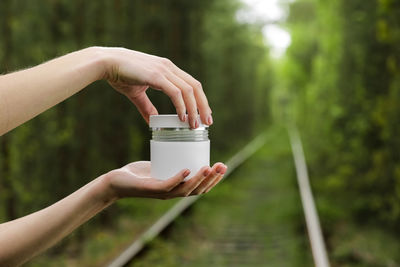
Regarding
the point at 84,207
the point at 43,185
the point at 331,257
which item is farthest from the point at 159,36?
the point at 84,207

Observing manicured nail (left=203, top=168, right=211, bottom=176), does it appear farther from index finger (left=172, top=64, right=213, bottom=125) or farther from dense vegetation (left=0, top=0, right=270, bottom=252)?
dense vegetation (left=0, top=0, right=270, bottom=252)

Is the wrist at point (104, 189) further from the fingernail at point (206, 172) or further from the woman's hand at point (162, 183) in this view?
the fingernail at point (206, 172)

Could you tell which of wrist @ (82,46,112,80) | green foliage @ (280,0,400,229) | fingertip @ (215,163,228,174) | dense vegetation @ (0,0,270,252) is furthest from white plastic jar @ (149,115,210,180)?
green foliage @ (280,0,400,229)

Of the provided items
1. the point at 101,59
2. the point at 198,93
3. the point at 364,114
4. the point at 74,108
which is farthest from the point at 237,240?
the point at 101,59

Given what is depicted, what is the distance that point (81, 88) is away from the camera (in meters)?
1.41

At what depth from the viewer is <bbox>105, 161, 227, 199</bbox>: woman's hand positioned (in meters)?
1.54

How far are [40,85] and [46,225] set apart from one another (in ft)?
1.50

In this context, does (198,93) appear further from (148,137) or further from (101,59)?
(148,137)

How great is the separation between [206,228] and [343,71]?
222 inches

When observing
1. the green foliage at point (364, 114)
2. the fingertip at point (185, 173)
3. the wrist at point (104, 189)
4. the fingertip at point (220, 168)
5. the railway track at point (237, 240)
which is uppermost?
the green foliage at point (364, 114)

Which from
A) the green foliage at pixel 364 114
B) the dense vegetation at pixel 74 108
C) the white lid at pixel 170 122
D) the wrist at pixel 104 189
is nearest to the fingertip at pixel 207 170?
the white lid at pixel 170 122

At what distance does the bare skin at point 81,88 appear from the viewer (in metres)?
1.32

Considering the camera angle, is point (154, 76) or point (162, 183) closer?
point (154, 76)

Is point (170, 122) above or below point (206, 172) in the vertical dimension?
above
